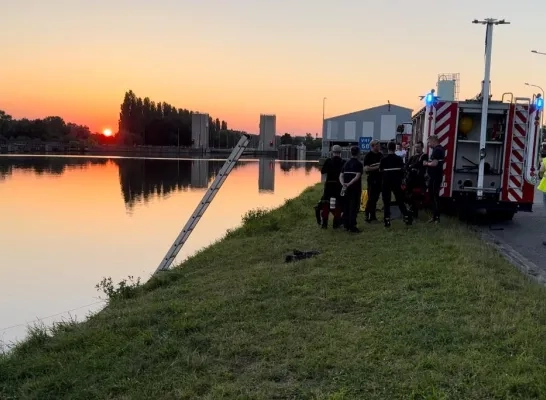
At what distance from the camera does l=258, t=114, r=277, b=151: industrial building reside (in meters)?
138

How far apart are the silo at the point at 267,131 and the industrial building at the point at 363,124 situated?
59032 mm

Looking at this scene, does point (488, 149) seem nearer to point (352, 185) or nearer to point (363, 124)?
point (352, 185)

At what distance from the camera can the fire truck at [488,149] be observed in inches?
467

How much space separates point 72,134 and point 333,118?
97076 mm

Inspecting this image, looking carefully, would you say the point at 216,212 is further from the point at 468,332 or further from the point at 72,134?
the point at 72,134

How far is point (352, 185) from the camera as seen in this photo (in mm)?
10516

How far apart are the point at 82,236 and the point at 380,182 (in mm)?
10119

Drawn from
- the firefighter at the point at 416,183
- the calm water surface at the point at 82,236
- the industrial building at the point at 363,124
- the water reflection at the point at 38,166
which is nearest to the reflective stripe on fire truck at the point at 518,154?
the firefighter at the point at 416,183

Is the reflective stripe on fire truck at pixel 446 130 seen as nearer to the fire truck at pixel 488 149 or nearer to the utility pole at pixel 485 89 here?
the fire truck at pixel 488 149

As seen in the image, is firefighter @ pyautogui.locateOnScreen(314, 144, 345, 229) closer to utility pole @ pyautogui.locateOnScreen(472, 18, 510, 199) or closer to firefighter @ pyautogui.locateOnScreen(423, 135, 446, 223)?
firefighter @ pyautogui.locateOnScreen(423, 135, 446, 223)

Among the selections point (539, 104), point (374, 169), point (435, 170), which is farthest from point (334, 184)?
point (539, 104)

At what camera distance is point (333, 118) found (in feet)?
258

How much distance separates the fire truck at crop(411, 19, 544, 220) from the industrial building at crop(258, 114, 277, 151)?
124721 mm

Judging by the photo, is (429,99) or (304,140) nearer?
(429,99)
